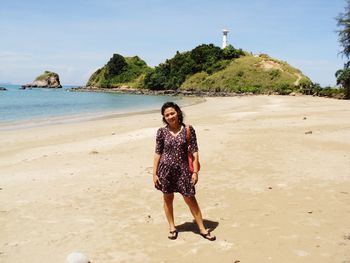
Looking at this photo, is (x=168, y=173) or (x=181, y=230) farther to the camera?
(x=181, y=230)

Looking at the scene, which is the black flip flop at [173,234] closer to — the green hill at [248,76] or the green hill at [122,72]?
the green hill at [248,76]

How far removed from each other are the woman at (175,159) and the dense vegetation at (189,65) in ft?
322

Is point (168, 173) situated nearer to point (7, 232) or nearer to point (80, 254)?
point (80, 254)

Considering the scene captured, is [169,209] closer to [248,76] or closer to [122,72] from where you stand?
[248,76]

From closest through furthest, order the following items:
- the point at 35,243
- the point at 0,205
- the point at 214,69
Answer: the point at 35,243
the point at 0,205
the point at 214,69

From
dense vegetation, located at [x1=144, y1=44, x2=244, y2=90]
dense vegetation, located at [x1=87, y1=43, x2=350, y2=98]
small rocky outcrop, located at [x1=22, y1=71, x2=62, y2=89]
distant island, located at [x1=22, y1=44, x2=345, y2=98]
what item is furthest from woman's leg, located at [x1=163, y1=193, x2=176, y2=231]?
small rocky outcrop, located at [x1=22, y1=71, x2=62, y2=89]

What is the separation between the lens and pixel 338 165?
909 centimetres

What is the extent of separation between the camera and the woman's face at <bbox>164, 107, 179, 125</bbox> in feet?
16.5

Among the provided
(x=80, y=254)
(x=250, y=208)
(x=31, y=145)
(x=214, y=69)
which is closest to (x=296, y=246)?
(x=250, y=208)

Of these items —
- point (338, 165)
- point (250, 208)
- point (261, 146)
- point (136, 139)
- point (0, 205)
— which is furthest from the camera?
point (136, 139)

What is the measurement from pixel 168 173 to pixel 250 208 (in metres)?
1.84

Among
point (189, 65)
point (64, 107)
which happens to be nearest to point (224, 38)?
point (189, 65)

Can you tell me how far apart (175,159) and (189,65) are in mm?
104202

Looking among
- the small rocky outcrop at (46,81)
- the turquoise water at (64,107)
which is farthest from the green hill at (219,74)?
the small rocky outcrop at (46,81)
